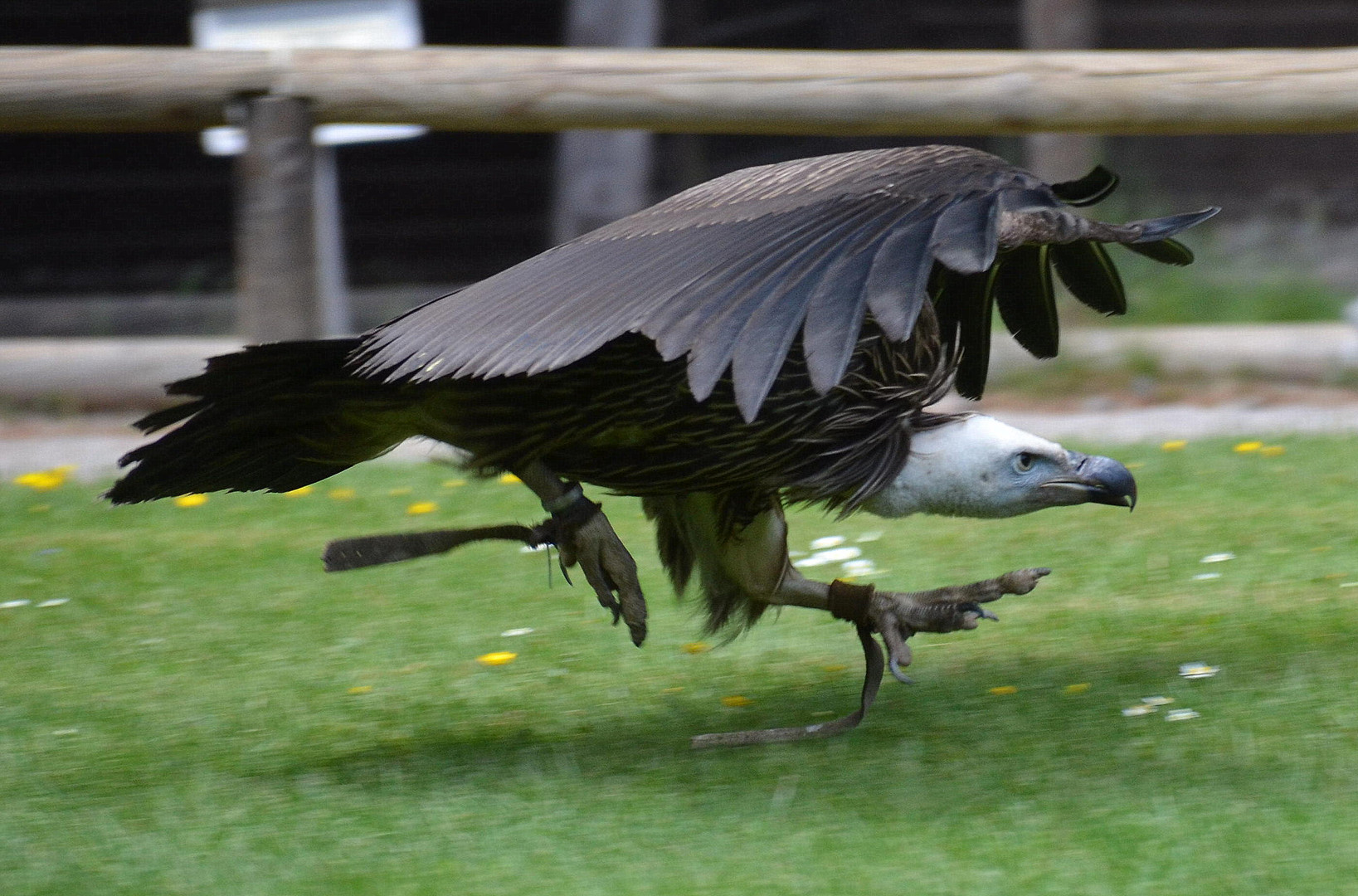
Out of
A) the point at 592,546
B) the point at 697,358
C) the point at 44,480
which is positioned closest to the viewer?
the point at 697,358

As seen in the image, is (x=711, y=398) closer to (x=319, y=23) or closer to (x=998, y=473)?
(x=998, y=473)

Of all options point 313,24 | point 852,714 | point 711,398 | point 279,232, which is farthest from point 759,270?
point 313,24

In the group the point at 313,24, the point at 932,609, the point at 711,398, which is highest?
the point at 313,24

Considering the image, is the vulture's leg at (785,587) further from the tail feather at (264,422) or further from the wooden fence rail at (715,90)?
the wooden fence rail at (715,90)

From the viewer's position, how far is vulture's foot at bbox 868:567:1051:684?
288cm

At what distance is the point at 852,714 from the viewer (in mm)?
3021

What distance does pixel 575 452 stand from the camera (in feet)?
9.23

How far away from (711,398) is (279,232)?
10.3ft

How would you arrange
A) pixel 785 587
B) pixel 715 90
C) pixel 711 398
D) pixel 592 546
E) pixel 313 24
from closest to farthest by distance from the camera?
pixel 711 398
pixel 592 546
pixel 785 587
pixel 715 90
pixel 313 24

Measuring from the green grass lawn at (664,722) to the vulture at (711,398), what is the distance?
317 mm

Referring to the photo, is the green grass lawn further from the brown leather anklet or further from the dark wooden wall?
the dark wooden wall

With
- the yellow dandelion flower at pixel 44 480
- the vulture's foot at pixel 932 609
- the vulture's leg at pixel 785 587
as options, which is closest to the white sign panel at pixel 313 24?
the yellow dandelion flower at pixel 44 480

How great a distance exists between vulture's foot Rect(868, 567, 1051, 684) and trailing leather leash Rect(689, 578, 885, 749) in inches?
1.0

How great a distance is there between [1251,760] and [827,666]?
3.38 ft
